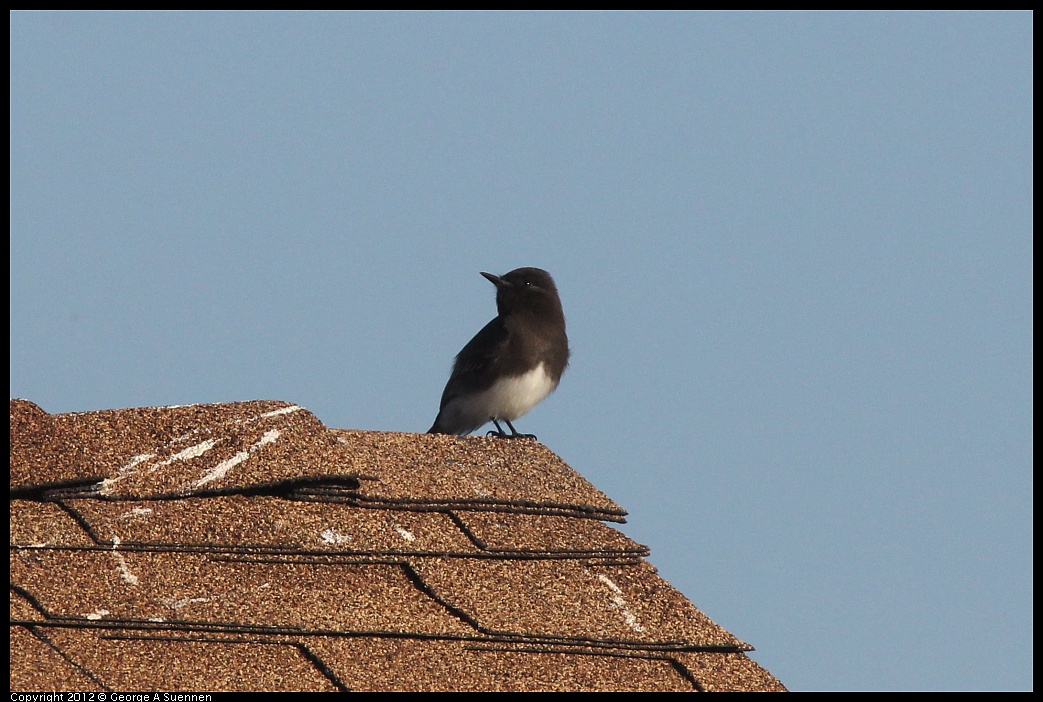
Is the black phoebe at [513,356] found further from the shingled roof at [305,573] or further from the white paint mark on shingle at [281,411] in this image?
the white paint mark on shingle at [281,411]

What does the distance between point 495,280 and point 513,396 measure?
842mm

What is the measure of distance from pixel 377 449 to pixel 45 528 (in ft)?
5.65

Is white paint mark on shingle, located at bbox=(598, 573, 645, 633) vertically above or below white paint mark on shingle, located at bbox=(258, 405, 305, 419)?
below

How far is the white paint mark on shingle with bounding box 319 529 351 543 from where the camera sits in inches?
285

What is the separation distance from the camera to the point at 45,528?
7.16 meters

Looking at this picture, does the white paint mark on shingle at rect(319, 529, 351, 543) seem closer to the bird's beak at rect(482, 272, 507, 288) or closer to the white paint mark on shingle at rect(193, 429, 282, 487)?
the white paint mark on shingle at rect(193, 429, 282, 487)

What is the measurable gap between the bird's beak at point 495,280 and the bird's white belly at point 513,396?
0.64 m

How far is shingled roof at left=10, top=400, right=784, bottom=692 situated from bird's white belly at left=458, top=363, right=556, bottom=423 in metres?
2.95

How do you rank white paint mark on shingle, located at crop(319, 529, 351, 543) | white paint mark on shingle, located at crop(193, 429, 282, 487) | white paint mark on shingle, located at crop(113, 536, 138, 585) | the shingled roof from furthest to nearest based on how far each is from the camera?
white paint mark on shingle, located at crop(193, 429, 282, 487)
white paint mark on shingle, located at crop(319, 529, 351, 543)
white paint mark on shingle, located at crop(113, 536, 138, 585)
the shingled roof

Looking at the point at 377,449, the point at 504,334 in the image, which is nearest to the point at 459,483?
the point at 377,449

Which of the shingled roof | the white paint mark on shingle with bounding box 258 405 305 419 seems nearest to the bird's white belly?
the shingled roof

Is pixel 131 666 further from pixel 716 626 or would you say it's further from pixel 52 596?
pixel 716 626

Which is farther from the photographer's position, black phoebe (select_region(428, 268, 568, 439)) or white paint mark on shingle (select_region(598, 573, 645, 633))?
black phoebe (select_region(428, 268, 568, 439))

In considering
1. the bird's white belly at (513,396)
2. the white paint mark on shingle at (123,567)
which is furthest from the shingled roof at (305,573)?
the bird's white belly at (513,396)
